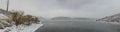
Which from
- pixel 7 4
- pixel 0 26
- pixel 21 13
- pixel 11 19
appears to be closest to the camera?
pixel 0 26

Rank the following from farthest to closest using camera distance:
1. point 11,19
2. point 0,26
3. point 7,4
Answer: point 7,4 → point 11,19 → point 0,26

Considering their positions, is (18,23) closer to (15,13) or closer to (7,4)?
(15,13)

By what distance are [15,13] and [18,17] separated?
127cm

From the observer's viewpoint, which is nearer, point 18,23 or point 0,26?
point 0,26

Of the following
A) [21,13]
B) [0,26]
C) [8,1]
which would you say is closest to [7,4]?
[8,1]

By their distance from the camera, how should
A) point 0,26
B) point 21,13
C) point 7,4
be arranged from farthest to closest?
point 7,4 < point 21,13 < point 0,26

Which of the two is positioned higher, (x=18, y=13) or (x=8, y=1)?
(x=8, y=1)

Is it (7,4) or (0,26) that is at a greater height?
(7,4)

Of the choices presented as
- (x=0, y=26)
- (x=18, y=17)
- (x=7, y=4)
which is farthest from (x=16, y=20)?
(x=0, y=26)

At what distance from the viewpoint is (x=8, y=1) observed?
6519 centimetres

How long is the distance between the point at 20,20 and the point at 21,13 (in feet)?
6.40

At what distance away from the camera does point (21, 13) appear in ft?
184

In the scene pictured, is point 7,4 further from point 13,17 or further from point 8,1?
point 13,17

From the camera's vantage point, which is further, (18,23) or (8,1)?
(8,1)
